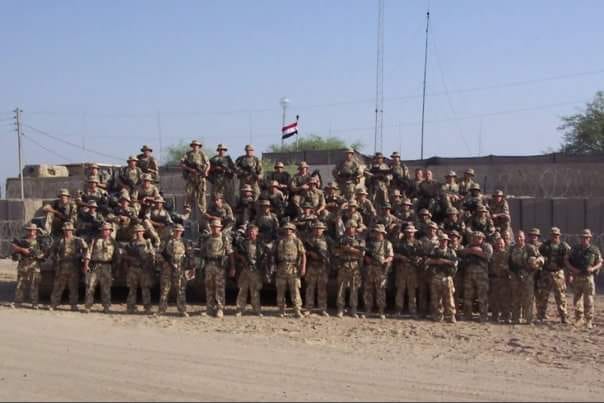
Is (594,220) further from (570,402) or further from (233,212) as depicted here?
(570,402)

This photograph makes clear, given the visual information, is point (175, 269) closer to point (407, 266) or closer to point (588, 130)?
point (407, 266)

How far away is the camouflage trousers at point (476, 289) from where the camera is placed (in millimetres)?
12953

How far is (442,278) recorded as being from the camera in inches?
506

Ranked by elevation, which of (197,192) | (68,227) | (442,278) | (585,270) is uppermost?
(197,192)

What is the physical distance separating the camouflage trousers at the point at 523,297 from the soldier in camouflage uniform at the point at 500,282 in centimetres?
11

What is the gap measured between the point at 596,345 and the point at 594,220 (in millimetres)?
7748

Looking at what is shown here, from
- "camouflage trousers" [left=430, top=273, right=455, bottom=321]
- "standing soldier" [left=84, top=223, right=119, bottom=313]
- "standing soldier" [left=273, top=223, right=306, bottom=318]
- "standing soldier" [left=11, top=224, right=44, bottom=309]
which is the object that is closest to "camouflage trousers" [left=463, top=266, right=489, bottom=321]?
"camouflage trousers" [left=430, top=273, right=455, bottom=321]

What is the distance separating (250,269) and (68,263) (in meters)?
3.42

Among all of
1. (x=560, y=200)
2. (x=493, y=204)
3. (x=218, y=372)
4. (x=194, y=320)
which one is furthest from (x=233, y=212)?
(x=560, y=200)

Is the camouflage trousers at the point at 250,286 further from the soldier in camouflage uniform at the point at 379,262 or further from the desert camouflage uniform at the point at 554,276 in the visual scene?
the desert camouflage uniform at the point at 554,276

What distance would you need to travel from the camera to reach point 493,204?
14.9 meters

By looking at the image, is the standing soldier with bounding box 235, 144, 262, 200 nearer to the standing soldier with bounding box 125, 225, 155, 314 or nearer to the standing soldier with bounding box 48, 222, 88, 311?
the standing soldier with bounding box 125, 225, 155, 314

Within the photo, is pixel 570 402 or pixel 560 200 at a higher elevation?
pixel 560 200

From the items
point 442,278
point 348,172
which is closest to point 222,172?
point 348,172
